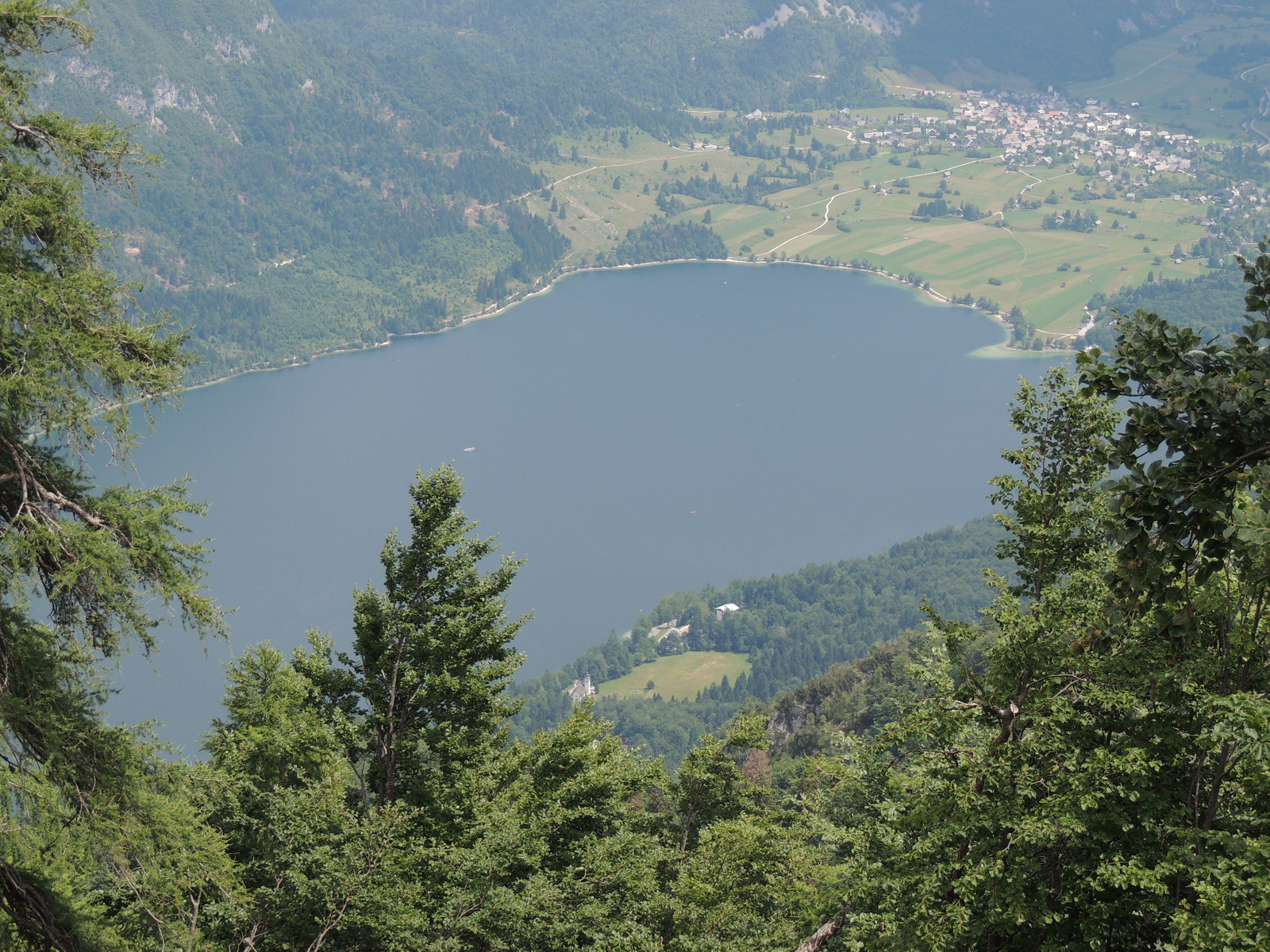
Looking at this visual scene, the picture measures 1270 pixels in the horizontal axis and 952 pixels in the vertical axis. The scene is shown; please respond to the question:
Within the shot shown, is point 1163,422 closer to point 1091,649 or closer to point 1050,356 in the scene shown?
point 1091,649

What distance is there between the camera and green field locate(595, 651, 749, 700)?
114000mm

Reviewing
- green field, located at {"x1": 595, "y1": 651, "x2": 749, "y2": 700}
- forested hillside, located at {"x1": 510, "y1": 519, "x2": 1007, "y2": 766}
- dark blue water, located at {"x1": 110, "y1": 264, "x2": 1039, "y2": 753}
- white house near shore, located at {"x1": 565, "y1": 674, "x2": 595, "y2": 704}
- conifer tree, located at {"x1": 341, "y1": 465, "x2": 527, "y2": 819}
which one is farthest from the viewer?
forested hillside, located at {"x1": 510, "y1": 519, "x2": 1007, "y2": 766}

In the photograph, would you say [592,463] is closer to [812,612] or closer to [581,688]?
[812,612]

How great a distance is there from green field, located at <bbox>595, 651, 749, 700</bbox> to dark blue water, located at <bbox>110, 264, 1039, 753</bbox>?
19.8ft

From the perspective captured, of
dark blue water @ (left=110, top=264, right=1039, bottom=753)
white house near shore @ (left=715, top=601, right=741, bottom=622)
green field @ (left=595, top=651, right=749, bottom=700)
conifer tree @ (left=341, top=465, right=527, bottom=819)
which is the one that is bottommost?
green field @ (left=595, top=651, right=749, bottom=700)

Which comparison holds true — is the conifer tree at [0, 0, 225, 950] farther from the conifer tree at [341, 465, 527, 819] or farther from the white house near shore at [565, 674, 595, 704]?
the white house near shore at [565, 674, 595, 704]

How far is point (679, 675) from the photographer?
124 metres

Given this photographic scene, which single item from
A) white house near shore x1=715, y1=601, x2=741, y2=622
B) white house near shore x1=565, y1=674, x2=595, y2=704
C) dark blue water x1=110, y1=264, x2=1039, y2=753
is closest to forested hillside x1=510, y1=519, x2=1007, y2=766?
white house near shore x1=715, y1=601, x2=741, y2=622

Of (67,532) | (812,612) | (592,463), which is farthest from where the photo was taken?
(592,463)

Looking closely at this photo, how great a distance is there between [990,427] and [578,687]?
74.1 m

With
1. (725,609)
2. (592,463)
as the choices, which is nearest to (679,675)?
(725,609)

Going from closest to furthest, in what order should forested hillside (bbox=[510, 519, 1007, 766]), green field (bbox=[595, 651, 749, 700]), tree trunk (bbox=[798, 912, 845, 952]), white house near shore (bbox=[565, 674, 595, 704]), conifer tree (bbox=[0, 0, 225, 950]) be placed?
1. conifer tree (bbox=[0, 0, 225, 950])
2. tree trunk (bbox=[798, 912, 845, 952])
3. white house near shore (bbox=[565, 674, 595, 704])
4. green field (bbox=[595, 651, 749, 700])
5. forested hillside (bbox=[510, 519, 1007, 766])

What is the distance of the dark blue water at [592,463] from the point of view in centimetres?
11575

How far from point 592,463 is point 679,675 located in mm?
33610
